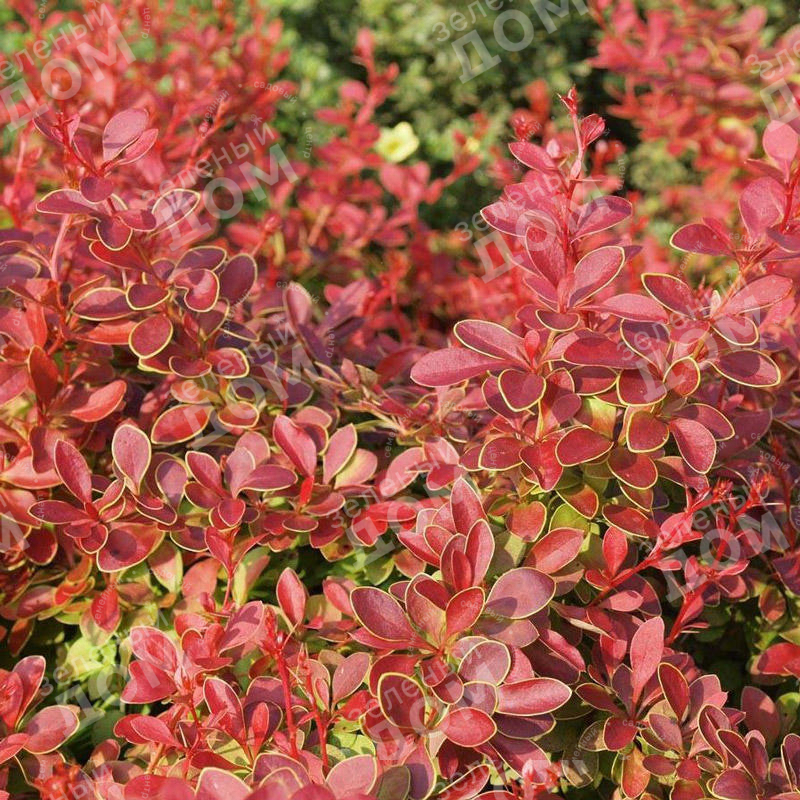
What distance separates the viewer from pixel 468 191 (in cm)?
376

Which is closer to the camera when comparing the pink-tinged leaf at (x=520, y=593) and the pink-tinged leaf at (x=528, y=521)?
the pink-tinged leaf at (x=520, y=593)

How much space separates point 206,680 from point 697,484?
0.70 m

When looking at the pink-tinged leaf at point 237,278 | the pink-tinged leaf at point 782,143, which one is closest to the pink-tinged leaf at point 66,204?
the pink-tinged leaf at point 237,278

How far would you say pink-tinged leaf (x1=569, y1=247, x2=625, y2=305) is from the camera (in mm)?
1136

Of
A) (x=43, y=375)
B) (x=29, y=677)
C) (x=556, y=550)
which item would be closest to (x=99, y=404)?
(x=43, y=375)

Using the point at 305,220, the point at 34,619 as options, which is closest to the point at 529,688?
the point at 34,619

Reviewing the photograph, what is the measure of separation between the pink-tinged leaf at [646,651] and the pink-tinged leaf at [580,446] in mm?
229

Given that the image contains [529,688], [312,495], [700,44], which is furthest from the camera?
[700,44]

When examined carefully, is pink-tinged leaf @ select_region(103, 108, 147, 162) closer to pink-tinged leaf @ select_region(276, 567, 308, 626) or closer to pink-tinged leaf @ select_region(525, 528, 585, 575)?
pink-tinged leaf @ select_region(276, 567, 308, 626)

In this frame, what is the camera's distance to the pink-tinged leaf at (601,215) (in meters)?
1.15

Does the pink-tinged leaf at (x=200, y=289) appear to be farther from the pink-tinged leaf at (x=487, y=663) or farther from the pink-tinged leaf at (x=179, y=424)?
the pink-tinged leaf at (x=487, y=663)

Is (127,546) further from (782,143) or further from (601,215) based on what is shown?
(782,143)

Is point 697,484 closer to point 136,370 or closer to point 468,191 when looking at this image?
point 136,370

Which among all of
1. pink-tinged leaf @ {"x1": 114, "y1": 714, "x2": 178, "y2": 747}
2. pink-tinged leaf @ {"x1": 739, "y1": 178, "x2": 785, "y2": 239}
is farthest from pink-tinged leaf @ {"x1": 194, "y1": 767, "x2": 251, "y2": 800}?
pink-tinged leaf @ {"x1": 739, "y1": 178, "x2": 785, "y2": 239}
